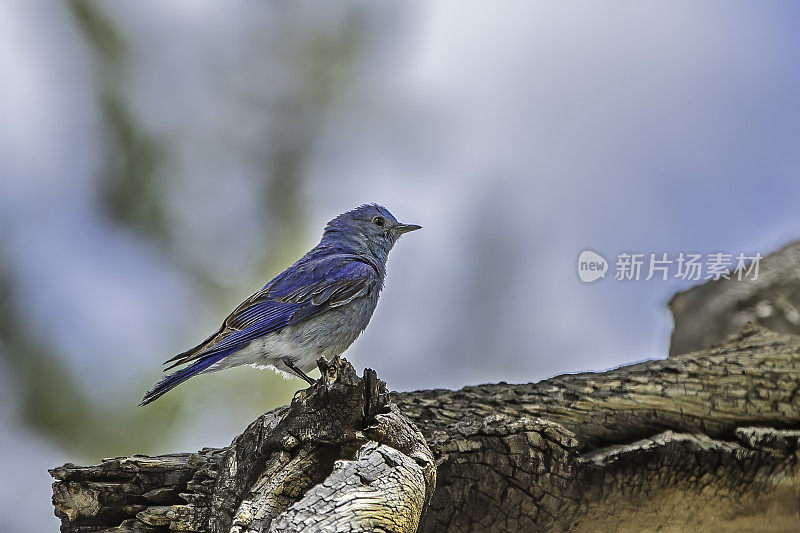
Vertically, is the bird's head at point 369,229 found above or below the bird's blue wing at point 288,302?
above

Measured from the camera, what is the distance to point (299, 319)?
3316mm

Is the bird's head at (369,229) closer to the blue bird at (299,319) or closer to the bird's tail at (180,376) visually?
the blue bird at (299,319)

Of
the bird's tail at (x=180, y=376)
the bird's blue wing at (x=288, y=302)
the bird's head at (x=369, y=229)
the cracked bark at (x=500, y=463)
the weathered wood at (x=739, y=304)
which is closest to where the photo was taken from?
the cracked bark at (x=500, y=463)

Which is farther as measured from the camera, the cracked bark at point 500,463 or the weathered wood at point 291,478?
the cracked bark at point 500,463

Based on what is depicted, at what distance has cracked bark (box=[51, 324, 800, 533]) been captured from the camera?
7.80 ft

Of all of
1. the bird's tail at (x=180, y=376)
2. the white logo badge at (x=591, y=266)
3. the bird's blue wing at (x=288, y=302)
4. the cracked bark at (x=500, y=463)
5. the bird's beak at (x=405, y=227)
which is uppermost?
the bird's beak at (x=405, y=227)

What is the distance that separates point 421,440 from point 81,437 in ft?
7.84

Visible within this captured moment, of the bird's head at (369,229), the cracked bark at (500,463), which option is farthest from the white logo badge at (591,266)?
the bird's head at (369,229)

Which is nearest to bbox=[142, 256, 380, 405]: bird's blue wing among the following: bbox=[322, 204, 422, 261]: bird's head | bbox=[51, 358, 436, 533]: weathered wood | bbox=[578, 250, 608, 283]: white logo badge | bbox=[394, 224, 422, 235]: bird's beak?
bbox=[322, 204, 422, 261]: bird's head

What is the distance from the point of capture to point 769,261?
5133 mm

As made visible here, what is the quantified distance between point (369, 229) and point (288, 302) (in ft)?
2.00

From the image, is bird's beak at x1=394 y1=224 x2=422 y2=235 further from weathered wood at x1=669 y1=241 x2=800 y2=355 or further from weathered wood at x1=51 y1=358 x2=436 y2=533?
weathered wood at x1=669 y1=241 x2=800 y2=355

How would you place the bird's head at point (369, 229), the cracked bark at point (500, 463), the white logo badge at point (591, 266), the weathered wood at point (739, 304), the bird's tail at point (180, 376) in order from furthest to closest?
the weathered wood at point (739, 304), the white logo badge at point (591, 266), the bird's head at point (369, 229), the bird's tail at point (180, 376), the cracked bark at point (500, 463)

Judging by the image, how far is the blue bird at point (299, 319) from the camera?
3203 millimetres
